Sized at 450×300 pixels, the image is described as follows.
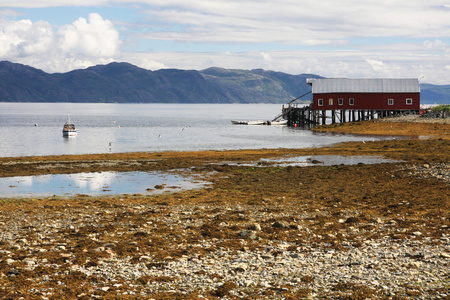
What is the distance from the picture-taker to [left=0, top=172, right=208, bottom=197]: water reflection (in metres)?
26.5

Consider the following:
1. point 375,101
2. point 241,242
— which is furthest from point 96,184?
point 375,101

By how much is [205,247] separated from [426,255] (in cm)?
619

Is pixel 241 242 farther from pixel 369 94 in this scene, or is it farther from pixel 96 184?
pixel 369 94

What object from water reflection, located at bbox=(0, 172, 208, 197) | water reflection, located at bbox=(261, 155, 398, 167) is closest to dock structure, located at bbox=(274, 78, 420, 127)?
water reflection, located at bbox=(261, 155, 398, 167)

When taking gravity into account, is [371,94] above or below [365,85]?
below

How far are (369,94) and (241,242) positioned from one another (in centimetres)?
9268

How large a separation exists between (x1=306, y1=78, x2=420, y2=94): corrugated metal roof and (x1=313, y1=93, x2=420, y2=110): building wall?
0.83m

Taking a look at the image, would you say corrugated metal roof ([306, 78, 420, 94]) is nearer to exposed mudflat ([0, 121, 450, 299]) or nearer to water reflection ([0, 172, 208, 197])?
water reflection ([0, 172, 208, 197])

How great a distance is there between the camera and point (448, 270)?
39.4 feet

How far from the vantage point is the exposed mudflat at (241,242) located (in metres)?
11.1

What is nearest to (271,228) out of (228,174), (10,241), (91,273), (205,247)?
(205,247)

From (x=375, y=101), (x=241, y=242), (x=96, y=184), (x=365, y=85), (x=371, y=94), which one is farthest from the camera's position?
(x=365, y=85)

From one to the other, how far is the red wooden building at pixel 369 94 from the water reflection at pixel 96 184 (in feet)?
245

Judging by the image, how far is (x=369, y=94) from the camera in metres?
102
